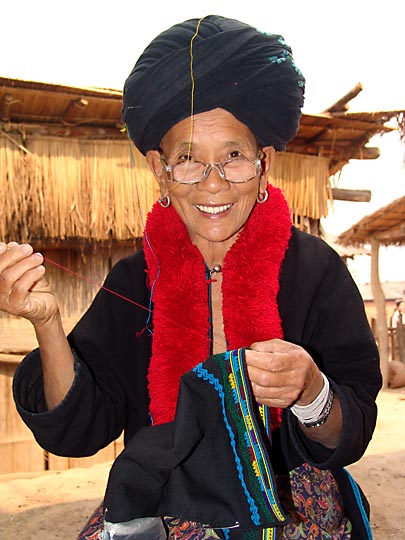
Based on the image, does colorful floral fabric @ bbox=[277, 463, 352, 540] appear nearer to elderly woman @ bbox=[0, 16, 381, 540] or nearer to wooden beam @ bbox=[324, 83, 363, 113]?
elderly woman @ bbox=[0, 16, 381, 540]

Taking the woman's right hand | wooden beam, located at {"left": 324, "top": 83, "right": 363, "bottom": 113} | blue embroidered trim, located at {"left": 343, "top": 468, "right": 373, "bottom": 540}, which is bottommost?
blue embroidered trim, located at {"left": 343, "top": 468, "right": 373, "bottom": 540}

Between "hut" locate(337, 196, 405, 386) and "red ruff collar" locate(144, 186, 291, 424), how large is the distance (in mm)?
8015

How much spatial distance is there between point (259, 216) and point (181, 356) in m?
0.58

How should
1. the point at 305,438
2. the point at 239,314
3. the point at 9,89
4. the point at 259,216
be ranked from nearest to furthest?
1. the point at 305,438
2. the point at 239,314
3. the point at 259,216
4. the point at 9,89

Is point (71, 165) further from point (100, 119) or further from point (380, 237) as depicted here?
point (380, 237)

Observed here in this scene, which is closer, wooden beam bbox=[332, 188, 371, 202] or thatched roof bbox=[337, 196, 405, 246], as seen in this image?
wooden beam bbox=[332, 188, 371, 202]

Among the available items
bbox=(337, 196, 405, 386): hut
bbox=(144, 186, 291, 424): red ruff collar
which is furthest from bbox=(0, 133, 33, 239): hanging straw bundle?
bbox=(337, 196, 405, 386): hut

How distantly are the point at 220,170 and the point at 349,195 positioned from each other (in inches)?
207

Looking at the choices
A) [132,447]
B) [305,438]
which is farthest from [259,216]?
[132,447]

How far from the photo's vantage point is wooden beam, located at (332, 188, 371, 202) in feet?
22.4

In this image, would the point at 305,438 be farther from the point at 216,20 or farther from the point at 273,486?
the point at 216,20

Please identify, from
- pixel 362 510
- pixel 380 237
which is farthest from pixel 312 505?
pixel 380 237

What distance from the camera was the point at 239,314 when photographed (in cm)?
194

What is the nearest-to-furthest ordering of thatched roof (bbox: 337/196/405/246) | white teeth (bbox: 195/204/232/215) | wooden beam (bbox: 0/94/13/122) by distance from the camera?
1. white teeth (bbox: 195/204/232/215)
2. wooden beam (bbox: 0/94/13/122)
3. thatched roof (bbox: 337/196/405/246)
